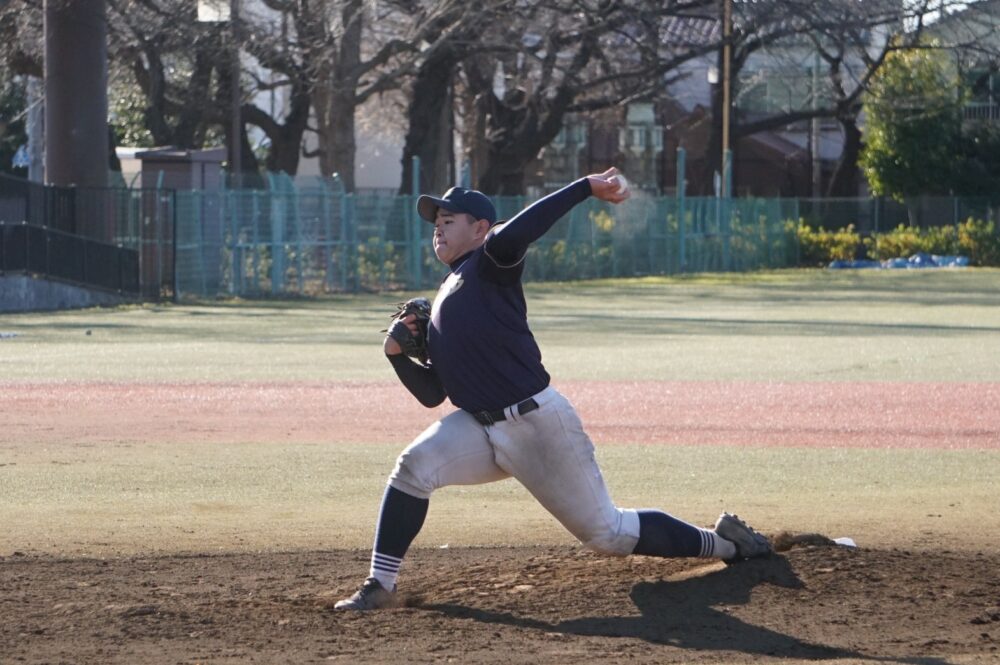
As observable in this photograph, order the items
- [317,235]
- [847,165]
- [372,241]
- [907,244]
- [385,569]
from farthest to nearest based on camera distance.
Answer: [847,165] → [907,244] → [372,241] → [317,235] → [385,569]

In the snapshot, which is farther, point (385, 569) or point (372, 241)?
point (372, 241)

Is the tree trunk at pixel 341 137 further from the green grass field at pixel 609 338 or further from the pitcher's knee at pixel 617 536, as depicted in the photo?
the pitcher's knee at pixel 617 536

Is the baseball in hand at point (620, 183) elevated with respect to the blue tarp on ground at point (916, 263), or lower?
elevated

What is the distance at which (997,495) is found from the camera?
1019 cm

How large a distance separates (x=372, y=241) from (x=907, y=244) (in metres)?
23.8

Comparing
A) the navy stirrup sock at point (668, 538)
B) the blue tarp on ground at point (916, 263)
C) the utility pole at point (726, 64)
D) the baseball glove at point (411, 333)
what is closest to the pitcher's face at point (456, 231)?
the baseball glove at point (411, 333)

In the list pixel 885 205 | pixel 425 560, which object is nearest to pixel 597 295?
pixel 885 205

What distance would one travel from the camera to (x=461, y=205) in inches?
258

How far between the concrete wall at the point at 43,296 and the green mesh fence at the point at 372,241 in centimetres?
167

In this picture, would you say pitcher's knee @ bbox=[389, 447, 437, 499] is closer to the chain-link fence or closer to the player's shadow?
the player's shadow

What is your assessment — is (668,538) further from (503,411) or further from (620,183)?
(620,183)

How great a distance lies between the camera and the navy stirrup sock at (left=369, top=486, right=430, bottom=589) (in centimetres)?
652

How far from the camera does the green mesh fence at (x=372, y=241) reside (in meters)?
33.2

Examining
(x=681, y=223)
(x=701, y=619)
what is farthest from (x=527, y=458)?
(x=681, y=223)
